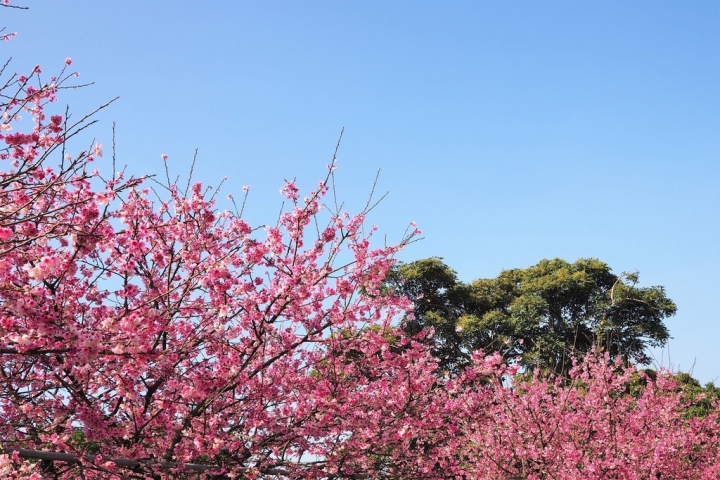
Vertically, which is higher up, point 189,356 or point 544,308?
point 544,308

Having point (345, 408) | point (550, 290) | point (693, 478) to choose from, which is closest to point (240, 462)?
point (345, 408)

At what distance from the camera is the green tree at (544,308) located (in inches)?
1005

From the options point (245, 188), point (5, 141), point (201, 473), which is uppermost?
point (245, 188)

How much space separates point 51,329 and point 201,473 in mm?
2802

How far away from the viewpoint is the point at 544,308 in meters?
26.8

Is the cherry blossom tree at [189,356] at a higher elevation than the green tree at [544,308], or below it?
below

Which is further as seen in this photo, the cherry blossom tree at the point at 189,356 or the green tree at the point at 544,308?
the green tree at the point at 544,308

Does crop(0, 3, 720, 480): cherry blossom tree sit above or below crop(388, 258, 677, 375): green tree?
below

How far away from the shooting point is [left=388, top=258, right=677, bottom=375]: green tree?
83.8 feet

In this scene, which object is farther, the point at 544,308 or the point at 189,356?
the point at 544,308

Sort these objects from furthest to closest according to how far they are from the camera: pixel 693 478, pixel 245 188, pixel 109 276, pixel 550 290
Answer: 1. pixel 550 290
2. pixel 693 478
3. pixel 245 188
4. pixel 109 276

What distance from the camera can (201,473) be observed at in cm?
614

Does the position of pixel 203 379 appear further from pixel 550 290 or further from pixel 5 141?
pixel 550 290

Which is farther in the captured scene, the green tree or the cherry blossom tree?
the green tree
